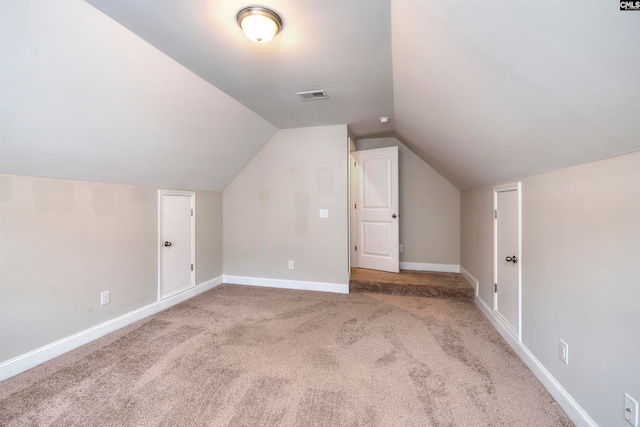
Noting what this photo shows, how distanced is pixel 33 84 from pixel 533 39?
8.62 feet

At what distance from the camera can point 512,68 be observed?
1.28 meters

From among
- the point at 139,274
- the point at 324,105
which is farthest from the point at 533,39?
the point at 139,274

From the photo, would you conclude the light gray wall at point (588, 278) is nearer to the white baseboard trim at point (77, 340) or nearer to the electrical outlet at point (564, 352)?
the electrical outlet at point (564, 352)

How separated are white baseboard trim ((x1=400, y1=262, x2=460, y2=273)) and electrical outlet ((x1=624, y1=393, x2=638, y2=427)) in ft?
10.5

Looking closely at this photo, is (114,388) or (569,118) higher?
(569,118)

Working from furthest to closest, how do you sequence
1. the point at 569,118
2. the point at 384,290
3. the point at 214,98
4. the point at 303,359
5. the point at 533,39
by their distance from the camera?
the point at 384,290 → the point at 214,98 → the point at 303,359 → the point at 569,118 → the point at 533,39

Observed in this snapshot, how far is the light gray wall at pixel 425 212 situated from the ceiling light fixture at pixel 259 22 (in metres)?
3.23

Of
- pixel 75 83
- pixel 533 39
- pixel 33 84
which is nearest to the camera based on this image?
pixel 533 39

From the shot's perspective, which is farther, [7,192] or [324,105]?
[324,105]

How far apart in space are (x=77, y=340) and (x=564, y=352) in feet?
12.0

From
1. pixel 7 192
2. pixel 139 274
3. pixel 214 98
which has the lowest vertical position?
pixel 139 274

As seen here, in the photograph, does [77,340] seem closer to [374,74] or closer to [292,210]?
[292,210]

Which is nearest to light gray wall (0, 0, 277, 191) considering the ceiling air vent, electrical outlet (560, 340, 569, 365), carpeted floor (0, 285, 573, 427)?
the ceiling air vent

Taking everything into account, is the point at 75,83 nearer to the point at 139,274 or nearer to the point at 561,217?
the point at 139,274
